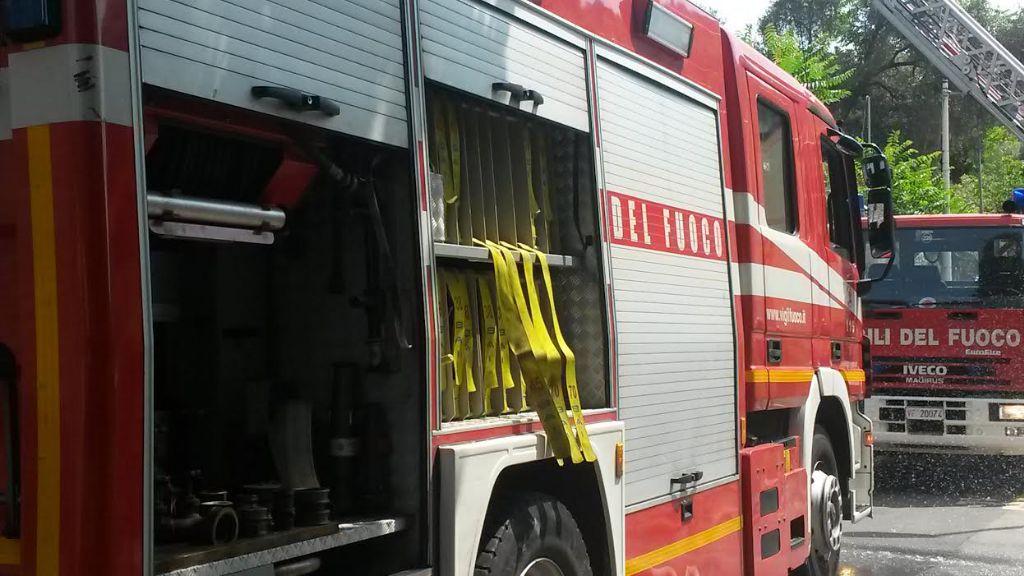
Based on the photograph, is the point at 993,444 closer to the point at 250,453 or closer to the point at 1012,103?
the point at 250,453

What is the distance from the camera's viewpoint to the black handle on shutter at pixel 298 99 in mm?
2936

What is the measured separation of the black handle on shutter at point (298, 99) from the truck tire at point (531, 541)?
1467 mm

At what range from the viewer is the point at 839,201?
790 centimetres

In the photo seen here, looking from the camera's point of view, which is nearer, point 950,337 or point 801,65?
point 950,337

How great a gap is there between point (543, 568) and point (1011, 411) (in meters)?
9.30

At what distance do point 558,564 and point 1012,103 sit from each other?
90.4 feet

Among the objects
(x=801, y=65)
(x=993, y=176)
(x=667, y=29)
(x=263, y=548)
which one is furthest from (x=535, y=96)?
(x=993, y=176)

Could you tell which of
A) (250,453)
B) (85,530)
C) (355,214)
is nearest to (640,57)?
(355,214)

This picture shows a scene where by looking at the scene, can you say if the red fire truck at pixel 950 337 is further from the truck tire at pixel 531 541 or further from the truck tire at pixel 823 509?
the truck tire at pixel 531 541

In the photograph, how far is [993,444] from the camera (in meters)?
12.0

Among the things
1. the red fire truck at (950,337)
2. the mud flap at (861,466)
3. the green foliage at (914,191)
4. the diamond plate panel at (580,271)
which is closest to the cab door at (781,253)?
the mud flap at (861,466)

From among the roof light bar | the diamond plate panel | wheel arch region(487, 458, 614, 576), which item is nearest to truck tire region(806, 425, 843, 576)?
the roof light bar

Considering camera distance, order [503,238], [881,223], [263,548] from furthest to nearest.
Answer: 1. [881,223]
2. [503,238]
3. [263,548]

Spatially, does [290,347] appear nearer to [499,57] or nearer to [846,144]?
[499,57]
